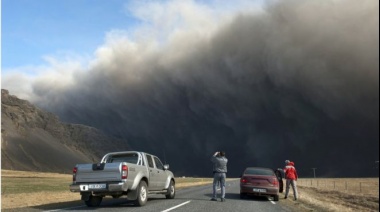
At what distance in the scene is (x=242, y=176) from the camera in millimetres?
20781

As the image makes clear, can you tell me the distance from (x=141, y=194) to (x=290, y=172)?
909 centimetres

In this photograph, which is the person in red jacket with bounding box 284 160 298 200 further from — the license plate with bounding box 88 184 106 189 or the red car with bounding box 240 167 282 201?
the license plate with bounding box 88 184 106 189

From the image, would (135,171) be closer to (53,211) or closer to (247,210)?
(53,211)

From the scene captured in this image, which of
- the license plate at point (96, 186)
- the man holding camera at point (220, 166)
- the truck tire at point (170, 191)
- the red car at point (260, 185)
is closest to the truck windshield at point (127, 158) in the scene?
the license plate at point (96, 186)

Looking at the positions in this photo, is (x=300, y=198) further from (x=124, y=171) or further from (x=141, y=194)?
(x=124, y=171)

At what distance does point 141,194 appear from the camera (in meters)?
15.1

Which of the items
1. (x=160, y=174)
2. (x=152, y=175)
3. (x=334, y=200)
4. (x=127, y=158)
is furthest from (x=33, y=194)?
(x=334, y=200)

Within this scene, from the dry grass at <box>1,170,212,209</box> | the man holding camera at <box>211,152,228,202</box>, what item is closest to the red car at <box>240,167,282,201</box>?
the man holding camera at <box>211,152,228,202</box>

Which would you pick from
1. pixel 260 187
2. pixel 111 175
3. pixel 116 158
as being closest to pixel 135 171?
pixel 111 175

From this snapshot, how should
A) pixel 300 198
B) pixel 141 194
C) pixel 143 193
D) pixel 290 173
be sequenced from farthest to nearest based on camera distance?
pixel 300 198, pixel 290 173, pixel 143 193, pixel 141 194

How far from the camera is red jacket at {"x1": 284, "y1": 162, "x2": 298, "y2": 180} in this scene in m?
20.8

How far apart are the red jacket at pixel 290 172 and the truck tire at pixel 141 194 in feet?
28.0

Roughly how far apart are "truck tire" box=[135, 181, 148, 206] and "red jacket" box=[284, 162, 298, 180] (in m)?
8.54

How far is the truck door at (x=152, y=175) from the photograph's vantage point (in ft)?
53.8
